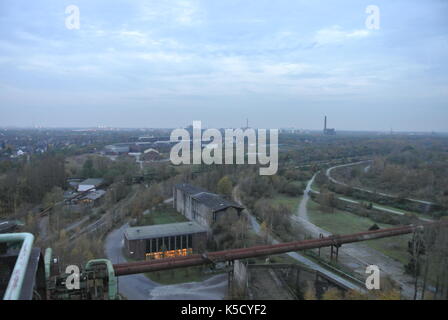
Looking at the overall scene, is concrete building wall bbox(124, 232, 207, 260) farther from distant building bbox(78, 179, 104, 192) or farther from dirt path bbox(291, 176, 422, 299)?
distant building bbox(78, 179, 104, 192)

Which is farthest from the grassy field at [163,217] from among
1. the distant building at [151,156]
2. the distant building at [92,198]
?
the distant building at [151,156]

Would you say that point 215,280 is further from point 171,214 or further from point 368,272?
point 171,214

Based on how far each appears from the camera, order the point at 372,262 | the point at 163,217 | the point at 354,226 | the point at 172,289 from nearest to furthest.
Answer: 1. the point at 172,289
2. the point at 372,262
3. the point at 354,226
4. the point at 163,217

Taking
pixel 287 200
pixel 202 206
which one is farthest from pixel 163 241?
pixel 287 200

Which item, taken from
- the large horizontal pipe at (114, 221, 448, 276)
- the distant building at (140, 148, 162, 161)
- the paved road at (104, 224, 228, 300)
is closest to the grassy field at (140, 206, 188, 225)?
the paved road at (104, 224, 228, 300)

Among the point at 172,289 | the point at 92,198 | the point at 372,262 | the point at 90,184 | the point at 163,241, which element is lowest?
the point at 172,289

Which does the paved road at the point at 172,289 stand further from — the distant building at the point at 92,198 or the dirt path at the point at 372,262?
the distant building at the point at 92,198

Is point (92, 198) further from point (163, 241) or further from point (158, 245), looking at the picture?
point (163, 241)
